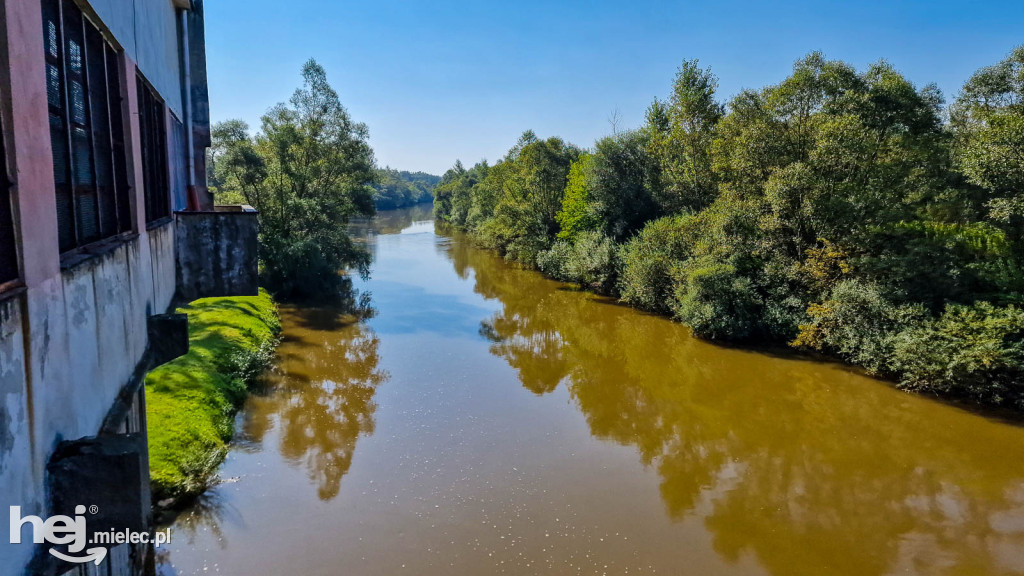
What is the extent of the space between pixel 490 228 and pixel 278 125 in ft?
66.2

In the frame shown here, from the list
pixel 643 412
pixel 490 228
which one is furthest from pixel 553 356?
pixel 490 228

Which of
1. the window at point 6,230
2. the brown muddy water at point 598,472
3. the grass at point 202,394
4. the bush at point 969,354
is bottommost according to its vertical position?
the brown muddy water at point 598,472

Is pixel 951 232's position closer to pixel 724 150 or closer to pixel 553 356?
pixel 724 150

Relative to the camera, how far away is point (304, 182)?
29.7 m

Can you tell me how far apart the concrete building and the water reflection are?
9216mm

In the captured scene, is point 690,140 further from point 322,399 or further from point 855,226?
point 322,399

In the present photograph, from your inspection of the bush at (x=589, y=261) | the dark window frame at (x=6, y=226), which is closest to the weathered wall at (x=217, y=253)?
the dark window frame at (x=6, y=226)

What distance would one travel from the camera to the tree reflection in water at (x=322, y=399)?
41.3ft

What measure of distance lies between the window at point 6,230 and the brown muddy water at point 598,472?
7.77 m

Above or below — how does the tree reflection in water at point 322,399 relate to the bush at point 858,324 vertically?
below

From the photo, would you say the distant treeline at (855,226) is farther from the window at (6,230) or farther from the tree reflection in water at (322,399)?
the window at (6,230)

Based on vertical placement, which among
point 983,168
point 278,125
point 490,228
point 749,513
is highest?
point 278,125

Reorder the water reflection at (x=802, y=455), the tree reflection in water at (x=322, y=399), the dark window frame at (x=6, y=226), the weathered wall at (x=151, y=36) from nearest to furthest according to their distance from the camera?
the dark window frame at (x=6, y=226)
the weathered wall at (x=151, y=36)
the water reflection at (x=802, y=455)
the tree reflection in water at (x=322, y=399)

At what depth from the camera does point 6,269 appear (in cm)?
243
